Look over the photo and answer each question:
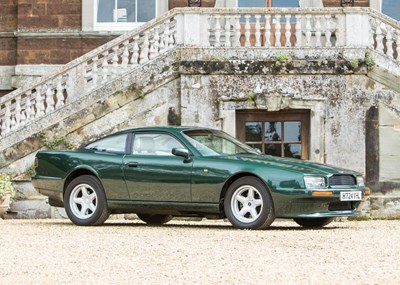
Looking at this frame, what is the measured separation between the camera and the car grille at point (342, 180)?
45.2 ft

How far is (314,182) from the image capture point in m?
13.6

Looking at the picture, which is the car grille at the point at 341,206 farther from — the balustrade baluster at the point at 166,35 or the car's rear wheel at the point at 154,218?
the balustrade baluster at the point at 166,35

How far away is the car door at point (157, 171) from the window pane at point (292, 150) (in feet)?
13.9

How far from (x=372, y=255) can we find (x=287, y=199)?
120 inches

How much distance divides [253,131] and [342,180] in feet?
15.4

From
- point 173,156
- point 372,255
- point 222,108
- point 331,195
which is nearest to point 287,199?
point 331,195

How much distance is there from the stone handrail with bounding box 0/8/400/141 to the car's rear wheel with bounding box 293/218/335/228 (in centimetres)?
432

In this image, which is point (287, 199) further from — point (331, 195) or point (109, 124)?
point (109, 124)

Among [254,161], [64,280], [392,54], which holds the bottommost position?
[64,280]

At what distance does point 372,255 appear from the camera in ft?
34.3

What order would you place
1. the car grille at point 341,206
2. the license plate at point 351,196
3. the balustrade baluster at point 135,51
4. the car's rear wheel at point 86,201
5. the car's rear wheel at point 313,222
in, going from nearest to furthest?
1. the license plate at point 351,196
2. the car grille at point 341,206
3. the car's rear wheel at point 313,222
4. the car's rear wheel at point 86,201
5. the balustrade baluster at point 135,51

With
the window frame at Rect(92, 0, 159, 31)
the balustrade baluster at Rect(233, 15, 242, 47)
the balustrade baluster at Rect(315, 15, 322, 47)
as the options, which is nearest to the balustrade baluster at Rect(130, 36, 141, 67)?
the balustrade baluster at Rect(233, 15, 242, 47)

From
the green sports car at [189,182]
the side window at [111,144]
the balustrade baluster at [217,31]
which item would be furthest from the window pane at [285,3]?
the side window at [111,144]

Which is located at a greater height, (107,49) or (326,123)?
(107,49)
